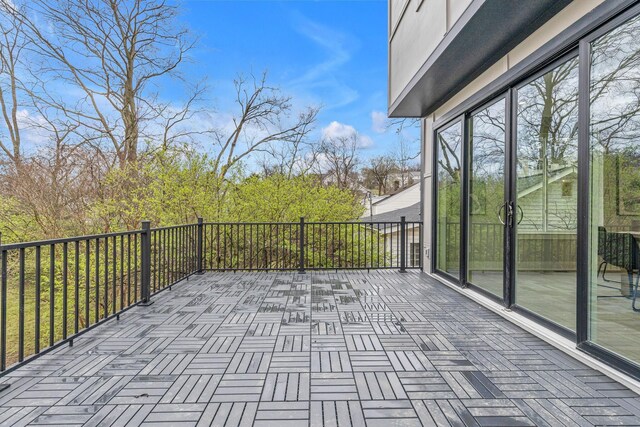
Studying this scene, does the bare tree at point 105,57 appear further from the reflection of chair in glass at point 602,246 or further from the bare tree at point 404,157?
the bare tree at point 404,157

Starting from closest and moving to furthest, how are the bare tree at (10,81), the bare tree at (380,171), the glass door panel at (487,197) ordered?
the glass door panel at (487,197) → the bare tree at (10,81) → the bare tree at (380,171)

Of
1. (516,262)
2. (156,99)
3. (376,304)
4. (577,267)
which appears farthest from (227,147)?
(577,267)

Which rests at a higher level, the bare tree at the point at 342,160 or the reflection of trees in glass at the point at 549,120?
the bare tree at the point at 342,160

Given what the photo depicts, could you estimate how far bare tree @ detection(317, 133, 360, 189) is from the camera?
53.4 ft

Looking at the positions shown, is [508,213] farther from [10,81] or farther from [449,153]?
[10,81]

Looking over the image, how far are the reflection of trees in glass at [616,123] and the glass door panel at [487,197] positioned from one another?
121cm

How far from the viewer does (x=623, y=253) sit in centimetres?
219

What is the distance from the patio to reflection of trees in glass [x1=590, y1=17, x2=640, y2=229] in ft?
3.57

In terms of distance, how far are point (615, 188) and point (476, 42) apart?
70.5 inches

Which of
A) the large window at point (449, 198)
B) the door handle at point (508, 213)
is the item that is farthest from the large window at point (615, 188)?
the large window at point (449, 198)

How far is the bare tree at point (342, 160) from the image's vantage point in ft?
53.4

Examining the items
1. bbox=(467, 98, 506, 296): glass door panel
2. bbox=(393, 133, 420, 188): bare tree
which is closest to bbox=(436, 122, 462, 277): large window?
bbox=(467, 98, 506, 296): glass door panel

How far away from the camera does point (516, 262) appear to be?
3320mm

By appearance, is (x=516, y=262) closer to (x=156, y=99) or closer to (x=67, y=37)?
(x=156, y=99)
